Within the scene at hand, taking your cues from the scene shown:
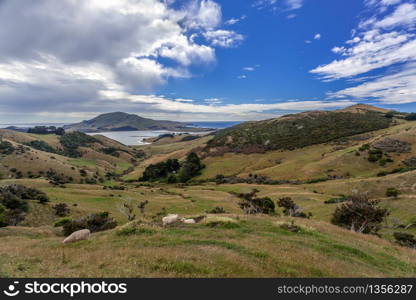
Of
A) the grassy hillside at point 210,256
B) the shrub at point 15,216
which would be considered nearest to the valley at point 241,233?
the grassy hillside at point 210,256

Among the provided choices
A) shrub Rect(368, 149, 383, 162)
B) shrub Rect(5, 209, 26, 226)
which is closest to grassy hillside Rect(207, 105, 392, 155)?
shrub Rect(368, 149, 383, 162)

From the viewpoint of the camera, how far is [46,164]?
363ft

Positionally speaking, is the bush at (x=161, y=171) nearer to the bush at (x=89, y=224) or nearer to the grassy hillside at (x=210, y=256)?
the bush at (x=89, y=224)

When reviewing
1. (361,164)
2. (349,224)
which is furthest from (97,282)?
(361,164)

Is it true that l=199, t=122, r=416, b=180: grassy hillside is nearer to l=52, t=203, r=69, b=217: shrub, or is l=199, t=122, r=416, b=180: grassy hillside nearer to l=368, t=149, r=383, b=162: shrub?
l=368, t=149, r=383, b=162: shrub

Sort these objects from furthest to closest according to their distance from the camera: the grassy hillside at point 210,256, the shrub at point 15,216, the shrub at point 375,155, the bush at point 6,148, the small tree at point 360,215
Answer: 1. the bush at point 6,148
2. the shrub at point 375,155
3. the shrub at point 15,216
4. the small tree at point 360,215
5. the grassy hillside at point 210,256

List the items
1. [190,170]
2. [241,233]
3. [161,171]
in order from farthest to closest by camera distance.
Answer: [161,171] → [190,170] → [241,233]

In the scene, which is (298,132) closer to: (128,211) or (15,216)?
(128,211)

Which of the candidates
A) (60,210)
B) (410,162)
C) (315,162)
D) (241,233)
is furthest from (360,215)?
(315,162)

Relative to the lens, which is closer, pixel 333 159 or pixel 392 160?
pixel 392 160

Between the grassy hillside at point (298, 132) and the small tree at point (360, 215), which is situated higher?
the grassy hillside at point (298, 132)

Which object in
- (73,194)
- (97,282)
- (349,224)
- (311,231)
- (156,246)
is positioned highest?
(97,282)

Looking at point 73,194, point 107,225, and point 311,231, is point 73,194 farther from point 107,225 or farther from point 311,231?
point 311,231

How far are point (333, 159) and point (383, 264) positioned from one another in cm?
8148
